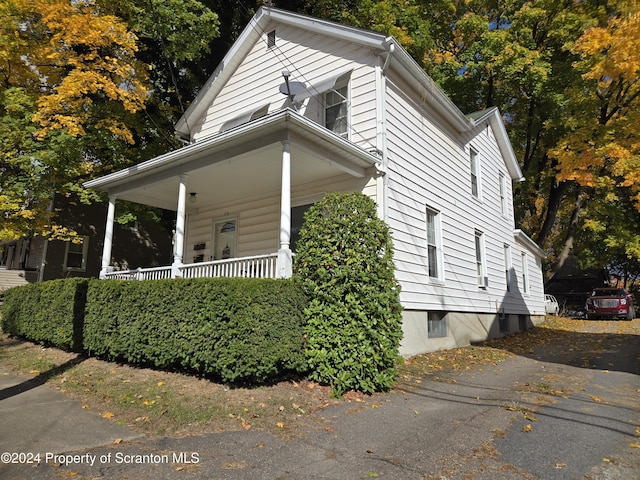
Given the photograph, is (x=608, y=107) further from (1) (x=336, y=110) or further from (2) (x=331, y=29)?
(1) (x=336, y=110)

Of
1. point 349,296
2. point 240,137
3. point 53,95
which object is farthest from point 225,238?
point 53,95

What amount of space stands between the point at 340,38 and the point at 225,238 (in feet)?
19.7

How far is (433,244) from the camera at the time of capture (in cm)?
1062

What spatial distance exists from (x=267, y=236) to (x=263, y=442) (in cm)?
654

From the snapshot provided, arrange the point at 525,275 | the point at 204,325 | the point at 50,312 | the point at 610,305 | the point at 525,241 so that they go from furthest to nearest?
the point at 610,305, the point at 525,241, the point at 525,275, the point at 50,312, the point at 204,325

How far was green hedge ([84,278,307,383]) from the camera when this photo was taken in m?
5.84

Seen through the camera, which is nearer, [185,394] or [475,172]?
[185,394]

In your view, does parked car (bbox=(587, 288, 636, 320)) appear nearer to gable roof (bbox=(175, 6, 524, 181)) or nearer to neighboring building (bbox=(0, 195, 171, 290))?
gable roof (bbox=(175, 6, 524, 181))

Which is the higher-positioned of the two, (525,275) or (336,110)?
(336,110)

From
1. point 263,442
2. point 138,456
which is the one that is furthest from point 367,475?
point 138,456

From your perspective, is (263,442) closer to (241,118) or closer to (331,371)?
(331,371)

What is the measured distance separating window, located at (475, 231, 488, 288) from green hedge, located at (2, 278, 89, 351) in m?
10.9

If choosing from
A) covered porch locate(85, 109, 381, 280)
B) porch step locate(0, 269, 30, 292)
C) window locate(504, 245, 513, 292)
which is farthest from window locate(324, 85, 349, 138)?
porch step locate(0, 269, 30, 292)

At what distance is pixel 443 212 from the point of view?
36.7 ft
